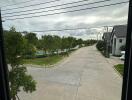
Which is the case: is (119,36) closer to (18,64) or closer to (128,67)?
(18,64)

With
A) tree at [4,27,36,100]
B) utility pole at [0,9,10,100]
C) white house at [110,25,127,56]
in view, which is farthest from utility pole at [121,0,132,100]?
tree at [4,27,36,100]

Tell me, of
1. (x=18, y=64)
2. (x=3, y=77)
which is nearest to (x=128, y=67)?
(x=3, y=77)

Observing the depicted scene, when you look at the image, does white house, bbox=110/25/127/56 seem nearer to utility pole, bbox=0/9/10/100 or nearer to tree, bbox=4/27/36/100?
utility pole, bbox=0/9/10/100

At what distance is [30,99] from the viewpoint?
4.05 meters

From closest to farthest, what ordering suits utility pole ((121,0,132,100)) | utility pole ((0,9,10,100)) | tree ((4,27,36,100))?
utility pole ((121,0,132,100)) < utility pole ((0,9,10,100)) < tree ((4,27,36,100))

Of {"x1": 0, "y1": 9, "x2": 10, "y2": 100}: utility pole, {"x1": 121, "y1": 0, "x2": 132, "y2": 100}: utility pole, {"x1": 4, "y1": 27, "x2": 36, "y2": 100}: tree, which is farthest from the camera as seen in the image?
{"x1": 4, "y1": 27, "x2": 36, "y2": 100}: tree

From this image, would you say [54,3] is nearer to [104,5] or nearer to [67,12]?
[67,12]

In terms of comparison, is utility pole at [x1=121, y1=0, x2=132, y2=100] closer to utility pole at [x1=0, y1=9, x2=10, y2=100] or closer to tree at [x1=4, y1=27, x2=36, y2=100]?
utility pole at [x1=0, y1=9, x2=10, y2=100]

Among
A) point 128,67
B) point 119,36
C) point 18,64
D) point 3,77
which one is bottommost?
point 18,64

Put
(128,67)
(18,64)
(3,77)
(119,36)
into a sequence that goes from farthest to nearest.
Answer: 1. (119,36)
2. (18,64)
3. (3,77)
4. (128,67)

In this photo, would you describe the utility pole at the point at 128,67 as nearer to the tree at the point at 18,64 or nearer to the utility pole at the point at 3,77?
the utility pole at the point at 3,77

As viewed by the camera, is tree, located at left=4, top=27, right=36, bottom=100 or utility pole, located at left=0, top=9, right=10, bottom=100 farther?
tree, located at left=4, top=27, right=36, bottom=100

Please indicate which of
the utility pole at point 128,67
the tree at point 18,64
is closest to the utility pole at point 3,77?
the utility pole at point 128,67

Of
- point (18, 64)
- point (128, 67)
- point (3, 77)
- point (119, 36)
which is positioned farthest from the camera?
point (119, 36)
